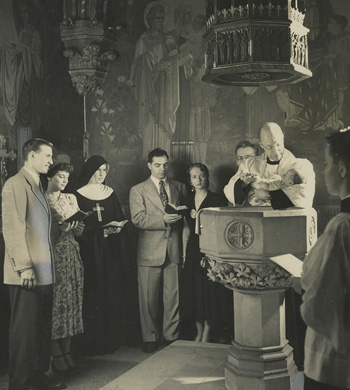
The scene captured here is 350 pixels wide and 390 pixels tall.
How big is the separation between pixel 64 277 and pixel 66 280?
0.04m

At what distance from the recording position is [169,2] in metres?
7.05

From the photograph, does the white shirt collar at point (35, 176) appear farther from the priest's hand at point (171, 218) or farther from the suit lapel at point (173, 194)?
the suit lapel at point (173, 194)

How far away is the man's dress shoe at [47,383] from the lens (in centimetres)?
535

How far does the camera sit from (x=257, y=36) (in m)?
4.30

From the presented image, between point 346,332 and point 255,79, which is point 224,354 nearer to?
point 255,79

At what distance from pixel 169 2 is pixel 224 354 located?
13.2 ft

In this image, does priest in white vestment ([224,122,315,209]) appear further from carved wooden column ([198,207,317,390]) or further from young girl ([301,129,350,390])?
young girl ([301,129,350,390])

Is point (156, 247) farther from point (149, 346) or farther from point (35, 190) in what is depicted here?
point (35, 190)

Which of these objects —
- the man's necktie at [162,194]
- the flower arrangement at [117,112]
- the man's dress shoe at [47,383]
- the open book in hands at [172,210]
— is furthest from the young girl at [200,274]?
the man's dress shoe at [47,383]

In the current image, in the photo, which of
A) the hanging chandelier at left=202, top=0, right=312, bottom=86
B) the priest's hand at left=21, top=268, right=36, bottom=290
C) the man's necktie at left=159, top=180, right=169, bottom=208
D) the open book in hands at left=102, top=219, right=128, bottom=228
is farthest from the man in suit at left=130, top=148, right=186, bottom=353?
the hanging chandelier at left=202, top=0, right=312, bottom=86

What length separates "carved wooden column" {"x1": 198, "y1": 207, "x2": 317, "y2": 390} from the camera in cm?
446

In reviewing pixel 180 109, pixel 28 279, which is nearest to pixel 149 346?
pixel 28 279

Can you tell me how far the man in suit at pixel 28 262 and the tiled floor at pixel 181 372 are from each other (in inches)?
31.6

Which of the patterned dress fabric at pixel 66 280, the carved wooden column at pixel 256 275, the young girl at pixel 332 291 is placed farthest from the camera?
the patterned dress fabric at pixel 66 280
